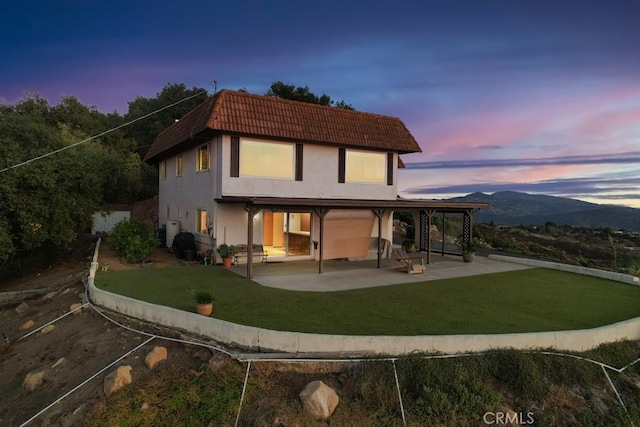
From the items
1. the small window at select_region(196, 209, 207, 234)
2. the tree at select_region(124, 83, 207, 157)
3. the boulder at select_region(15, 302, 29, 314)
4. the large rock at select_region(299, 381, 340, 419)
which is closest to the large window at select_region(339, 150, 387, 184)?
the small window at select_region(196, 209, 207, 234)

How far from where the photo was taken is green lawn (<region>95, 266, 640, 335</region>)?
734 cm

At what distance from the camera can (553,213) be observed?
54.5 meters

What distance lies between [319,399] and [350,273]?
7.70 m

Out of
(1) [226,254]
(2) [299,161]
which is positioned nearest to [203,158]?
(2) [299,161]

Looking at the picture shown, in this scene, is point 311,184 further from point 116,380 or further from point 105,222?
point 105,222

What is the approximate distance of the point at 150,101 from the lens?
37.5 metres

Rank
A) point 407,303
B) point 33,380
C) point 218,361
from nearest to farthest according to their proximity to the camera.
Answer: point 218,361 → point 33,380 → point 407,303

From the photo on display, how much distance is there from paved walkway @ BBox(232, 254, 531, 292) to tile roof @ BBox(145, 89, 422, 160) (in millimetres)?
4806

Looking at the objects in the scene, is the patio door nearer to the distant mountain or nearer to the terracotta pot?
the terracotta pot

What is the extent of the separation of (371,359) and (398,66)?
48.1 feet

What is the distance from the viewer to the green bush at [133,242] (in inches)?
553

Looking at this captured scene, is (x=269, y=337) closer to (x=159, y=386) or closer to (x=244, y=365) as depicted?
(x=244, y=365)

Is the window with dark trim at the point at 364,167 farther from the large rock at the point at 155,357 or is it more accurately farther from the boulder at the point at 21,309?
the boulder at the point at 21,309

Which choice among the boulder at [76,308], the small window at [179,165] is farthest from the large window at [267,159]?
the boulder at [76,308]
